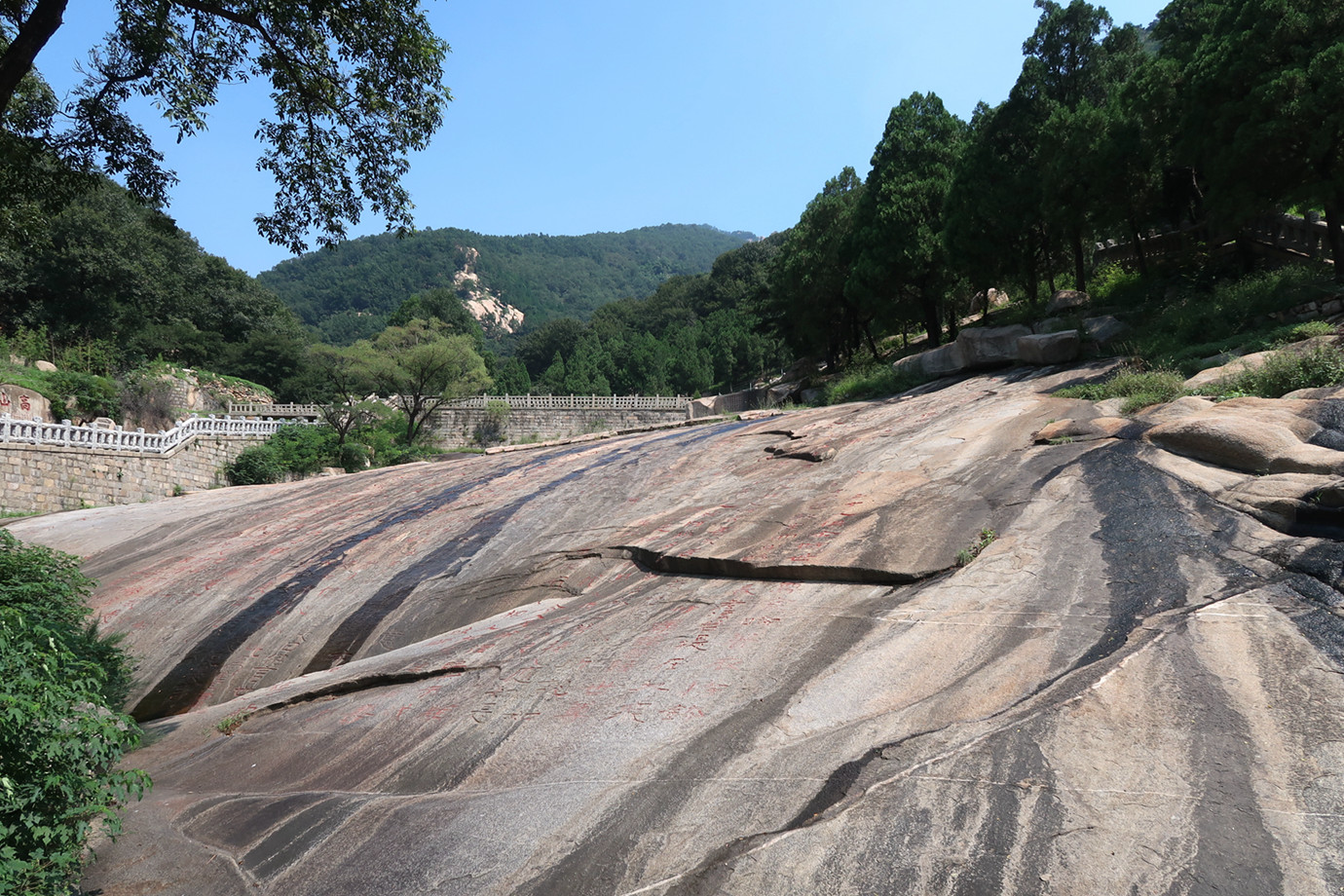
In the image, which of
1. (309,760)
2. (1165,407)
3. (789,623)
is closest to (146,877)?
(309,760)

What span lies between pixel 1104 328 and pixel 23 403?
38.7 m

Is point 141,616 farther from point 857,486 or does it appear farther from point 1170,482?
point 1170,482

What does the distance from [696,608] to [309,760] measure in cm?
364

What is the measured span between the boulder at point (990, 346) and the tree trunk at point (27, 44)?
1801cm

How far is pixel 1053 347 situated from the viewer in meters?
16.5

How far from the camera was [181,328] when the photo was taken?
5150 cm

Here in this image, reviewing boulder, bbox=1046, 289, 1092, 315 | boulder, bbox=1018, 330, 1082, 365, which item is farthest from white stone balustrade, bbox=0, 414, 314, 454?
boulder, bbox=1046, 289, 1092, 315

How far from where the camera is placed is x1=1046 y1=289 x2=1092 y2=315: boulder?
2044 centimetres

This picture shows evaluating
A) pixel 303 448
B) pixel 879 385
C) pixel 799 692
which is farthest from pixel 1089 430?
pixel 303 448

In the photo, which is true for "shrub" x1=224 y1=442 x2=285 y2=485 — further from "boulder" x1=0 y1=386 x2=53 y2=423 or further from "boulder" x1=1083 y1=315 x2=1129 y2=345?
"boulder" x1=1083 y1=315 x2=1129 y2=345

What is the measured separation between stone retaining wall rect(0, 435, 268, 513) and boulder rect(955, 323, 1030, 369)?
27.6 m

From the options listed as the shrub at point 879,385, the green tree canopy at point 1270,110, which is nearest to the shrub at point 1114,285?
the green tree canopy at point 1270,110

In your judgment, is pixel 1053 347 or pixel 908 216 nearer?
pixel 1053 347

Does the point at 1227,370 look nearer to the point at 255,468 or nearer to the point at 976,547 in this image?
the point at 976,547
